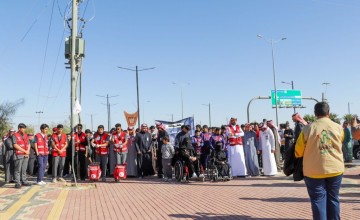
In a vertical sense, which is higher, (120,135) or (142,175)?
(120,135)

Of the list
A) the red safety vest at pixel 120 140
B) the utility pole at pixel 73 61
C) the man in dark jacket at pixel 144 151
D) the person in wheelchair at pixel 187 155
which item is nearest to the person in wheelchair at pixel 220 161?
the person in wheelchair at pixel 187 155

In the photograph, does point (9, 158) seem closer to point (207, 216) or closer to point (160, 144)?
point (160, 144)

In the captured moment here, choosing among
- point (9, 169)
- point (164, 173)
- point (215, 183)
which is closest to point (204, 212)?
point (215, 183)

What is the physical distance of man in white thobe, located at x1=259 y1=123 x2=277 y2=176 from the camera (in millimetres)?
14180

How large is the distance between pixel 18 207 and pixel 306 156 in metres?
6.12

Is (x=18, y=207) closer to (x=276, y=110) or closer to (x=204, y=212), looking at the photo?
(x=204, y=212)

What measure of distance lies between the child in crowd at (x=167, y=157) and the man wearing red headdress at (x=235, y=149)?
211 centimetres

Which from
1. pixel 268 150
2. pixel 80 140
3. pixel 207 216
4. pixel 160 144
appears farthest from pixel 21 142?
pixel 268 150

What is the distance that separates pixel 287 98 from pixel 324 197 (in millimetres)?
36944

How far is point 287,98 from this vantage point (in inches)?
1615

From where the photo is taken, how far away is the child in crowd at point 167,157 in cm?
1406

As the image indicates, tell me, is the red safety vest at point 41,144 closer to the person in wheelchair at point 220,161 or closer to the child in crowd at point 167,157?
the child in crowd at point 167,157

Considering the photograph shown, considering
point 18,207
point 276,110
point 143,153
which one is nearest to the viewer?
point 18,207

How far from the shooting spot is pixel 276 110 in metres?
38.7
